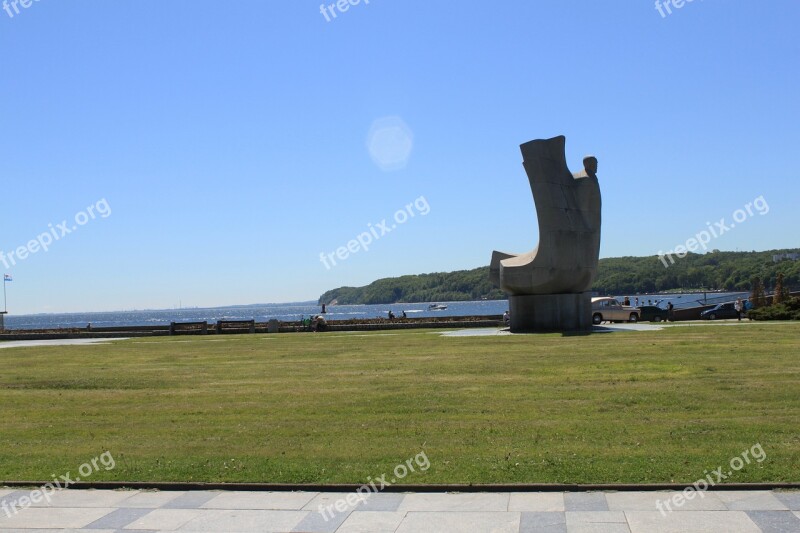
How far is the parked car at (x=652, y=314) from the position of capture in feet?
137

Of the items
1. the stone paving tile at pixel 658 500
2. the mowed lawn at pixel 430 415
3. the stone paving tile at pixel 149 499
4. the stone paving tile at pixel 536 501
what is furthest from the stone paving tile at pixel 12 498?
the stone paving tile at pixel 658 500

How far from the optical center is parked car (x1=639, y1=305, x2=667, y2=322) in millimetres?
41656

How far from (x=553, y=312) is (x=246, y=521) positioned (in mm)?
22020

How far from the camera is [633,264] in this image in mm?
134375

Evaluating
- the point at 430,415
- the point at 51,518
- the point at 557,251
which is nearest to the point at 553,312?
the point at 557,251

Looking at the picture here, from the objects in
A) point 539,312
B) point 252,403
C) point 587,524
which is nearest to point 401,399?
point 252,403

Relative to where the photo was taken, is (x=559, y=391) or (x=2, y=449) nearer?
(x=2, y=449)

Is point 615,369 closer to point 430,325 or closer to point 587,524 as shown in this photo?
point 587,524

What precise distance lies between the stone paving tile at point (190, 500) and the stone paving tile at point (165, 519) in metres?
0.14

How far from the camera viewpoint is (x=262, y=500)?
7.93 m

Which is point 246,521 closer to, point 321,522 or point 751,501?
point 321,522

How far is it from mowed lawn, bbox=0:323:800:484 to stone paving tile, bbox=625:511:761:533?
1.04m

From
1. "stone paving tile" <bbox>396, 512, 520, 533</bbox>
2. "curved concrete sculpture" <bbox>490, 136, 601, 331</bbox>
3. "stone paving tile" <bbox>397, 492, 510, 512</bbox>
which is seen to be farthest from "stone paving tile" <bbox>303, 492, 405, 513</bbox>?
"curved concrete sculpture" <bbox>490, 136, 601, 331</bbox>

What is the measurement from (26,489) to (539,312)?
21661 millimetres
